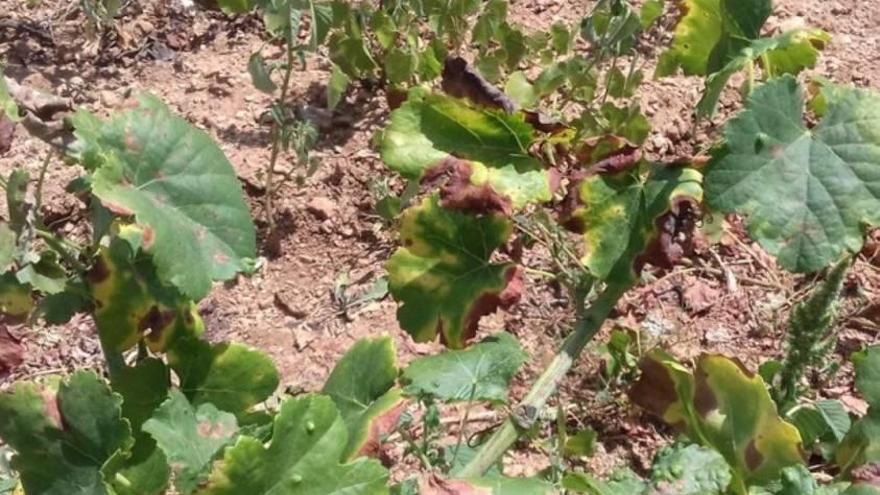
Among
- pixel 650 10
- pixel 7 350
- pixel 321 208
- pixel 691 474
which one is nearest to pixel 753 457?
pixel 691 474

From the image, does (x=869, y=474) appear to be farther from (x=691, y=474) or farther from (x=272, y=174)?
(x=272, y=174)

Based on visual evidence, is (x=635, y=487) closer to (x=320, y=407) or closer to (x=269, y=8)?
(x=320, y=407)

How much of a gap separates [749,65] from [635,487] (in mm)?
561

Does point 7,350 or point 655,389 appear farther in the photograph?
point 655,389

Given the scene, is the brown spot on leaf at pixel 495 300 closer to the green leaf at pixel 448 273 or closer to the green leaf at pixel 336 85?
the green leaf at pixel 448 273

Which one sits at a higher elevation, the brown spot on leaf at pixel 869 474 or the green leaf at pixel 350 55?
the brown spot on leaf at pixel 869 474

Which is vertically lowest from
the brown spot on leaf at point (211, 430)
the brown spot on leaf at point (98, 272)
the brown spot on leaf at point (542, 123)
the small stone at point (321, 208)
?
the small stone at point (321, 208)

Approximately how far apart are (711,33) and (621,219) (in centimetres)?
30

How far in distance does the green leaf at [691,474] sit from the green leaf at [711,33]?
464mm

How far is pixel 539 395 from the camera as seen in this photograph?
1446 millimetres

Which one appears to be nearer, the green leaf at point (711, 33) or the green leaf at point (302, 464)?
the green leaf at point (302, 464)

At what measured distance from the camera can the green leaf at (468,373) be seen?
1.43m

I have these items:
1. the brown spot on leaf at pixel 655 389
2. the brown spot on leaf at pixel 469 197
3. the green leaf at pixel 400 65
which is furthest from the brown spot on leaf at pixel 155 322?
the green leaf at pixel 400 65

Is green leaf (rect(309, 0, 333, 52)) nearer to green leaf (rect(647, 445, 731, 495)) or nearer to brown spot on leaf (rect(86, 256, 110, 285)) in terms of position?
brown spot on leaf (rect(86, 256, 110, 285))
